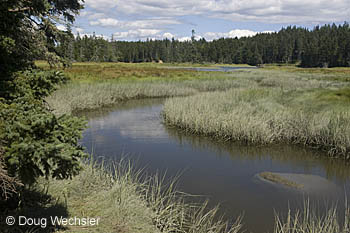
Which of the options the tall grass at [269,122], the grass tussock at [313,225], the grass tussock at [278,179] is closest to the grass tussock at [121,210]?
the grass tussock at [313,225]

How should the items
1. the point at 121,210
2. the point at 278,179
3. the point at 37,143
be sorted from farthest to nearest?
the point at 278,179
the point at 121,210
the point at 37,143

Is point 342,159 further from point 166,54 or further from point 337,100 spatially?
point 166,54

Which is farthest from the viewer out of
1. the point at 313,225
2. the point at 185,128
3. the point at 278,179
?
the point at 185,128

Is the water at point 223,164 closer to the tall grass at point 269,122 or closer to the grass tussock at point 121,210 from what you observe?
the tall grass at point 269,122

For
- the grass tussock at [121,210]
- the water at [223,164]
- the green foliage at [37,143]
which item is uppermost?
the green foliage at [37,143]

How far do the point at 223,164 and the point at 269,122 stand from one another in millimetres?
3517

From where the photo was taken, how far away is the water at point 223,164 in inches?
259

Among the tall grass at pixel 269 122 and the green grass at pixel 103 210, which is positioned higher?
the tall grass at pixel 269 122

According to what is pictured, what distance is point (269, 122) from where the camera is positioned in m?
11.9

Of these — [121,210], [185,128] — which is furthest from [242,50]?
[121,210]

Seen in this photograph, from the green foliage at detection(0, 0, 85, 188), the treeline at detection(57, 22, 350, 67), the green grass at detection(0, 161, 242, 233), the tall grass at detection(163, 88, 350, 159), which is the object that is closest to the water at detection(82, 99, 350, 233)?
the tall grass at detection(163, 88, 350, 159)

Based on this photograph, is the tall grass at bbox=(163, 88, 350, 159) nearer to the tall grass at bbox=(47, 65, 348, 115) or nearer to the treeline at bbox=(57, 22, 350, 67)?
the tall grass at bbox=(47, 65, 348, 115)

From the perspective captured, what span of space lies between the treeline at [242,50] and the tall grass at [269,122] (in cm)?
6831

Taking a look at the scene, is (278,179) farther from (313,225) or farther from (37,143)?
(37,143)
